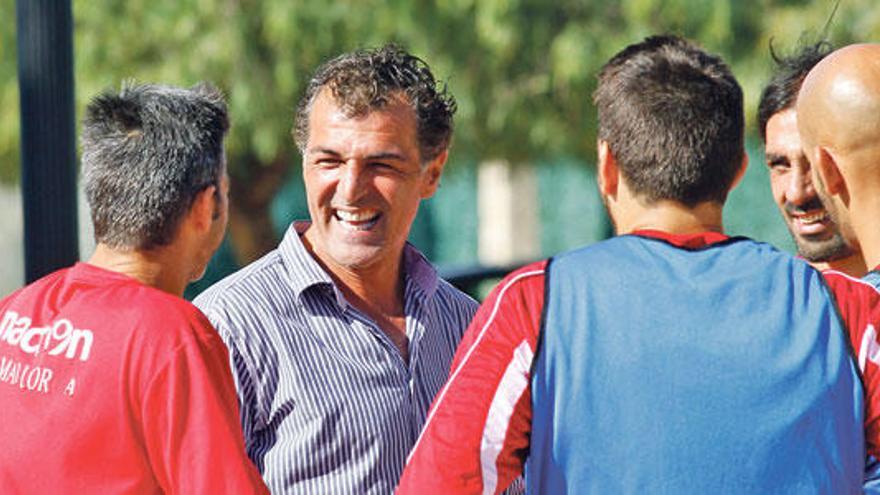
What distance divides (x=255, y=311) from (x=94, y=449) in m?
0.59

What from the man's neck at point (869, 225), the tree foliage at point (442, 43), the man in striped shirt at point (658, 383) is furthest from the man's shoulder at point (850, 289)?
the tree foliage at point (442, 43)

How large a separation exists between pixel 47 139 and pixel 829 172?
1883 mm

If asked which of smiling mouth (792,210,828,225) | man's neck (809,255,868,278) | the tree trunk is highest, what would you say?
smiling mouth (792,210,828,225)

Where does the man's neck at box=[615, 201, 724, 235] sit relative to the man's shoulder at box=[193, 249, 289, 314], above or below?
→ above

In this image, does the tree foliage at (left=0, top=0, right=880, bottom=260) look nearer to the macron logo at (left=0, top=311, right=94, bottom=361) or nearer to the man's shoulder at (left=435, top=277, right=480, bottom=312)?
the man's shoulder at (left=435, top=277, right=480, bottom=312)

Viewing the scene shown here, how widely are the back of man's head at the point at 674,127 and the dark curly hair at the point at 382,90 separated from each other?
79 centimetres

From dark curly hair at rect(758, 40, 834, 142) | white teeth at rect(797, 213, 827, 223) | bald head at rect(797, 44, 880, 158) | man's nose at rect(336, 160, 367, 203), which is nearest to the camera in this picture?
bald head at rect(797, 44, 880, 158)

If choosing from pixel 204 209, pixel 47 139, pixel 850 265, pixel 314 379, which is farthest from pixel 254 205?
pixel 204 209

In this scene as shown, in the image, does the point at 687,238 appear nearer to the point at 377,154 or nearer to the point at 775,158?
the point at 377,154

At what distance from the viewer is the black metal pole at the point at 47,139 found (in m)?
3.66

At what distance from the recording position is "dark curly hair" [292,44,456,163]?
332cm

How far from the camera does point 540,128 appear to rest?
1010 centimetres

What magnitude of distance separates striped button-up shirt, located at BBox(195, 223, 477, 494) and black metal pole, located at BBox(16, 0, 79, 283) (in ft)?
2.04

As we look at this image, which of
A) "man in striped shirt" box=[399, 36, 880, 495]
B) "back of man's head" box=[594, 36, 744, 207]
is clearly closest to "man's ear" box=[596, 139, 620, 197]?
"back of man's head" box=[594, 36, 744, 207]
